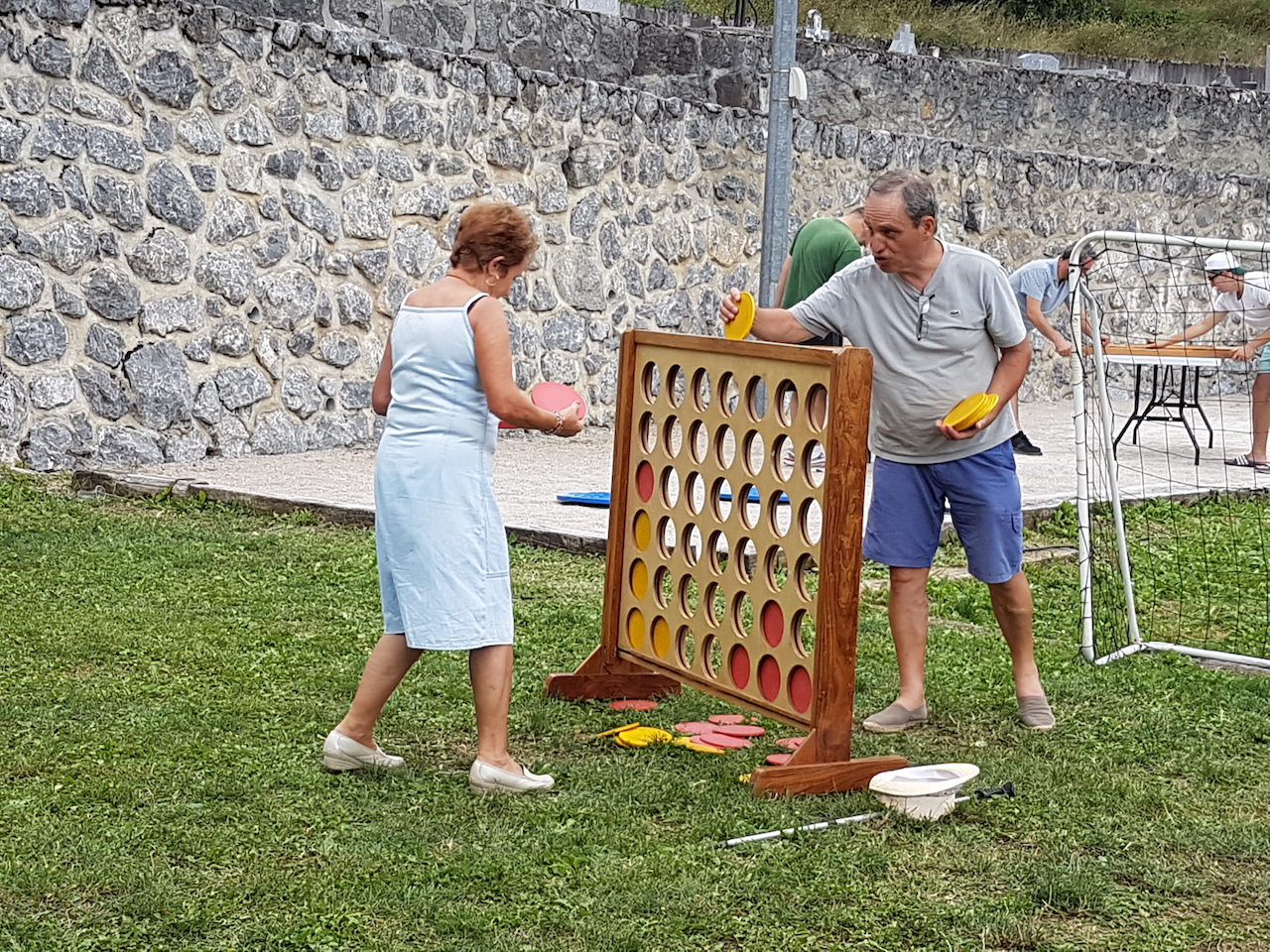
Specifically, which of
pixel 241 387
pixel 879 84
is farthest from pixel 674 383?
pixel 879 84

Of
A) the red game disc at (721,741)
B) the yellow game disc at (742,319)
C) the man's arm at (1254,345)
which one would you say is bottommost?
the red game disc at (721,741)

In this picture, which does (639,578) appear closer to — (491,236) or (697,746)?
(697,746)

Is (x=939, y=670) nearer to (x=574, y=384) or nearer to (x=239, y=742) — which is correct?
(x=239, y=742)

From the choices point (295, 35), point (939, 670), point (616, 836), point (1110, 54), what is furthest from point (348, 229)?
point (1110, 54)

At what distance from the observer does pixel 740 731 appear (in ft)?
16.5

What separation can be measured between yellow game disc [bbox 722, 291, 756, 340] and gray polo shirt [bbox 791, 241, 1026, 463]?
243mm

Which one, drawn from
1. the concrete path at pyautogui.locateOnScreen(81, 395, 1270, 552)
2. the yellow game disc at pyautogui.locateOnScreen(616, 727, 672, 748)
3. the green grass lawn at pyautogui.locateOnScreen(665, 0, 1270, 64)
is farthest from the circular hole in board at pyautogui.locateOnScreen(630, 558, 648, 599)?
the green grass lawn at pyautogui.locateOnScreen(665, 0, 1270, 64)

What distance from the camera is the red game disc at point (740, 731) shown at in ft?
16.4

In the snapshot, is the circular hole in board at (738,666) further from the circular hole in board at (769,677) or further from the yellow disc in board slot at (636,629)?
the yellow disc in board slot at (636,629)

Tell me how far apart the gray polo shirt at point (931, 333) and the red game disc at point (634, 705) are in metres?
1.16

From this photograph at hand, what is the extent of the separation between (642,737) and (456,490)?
1024 mm

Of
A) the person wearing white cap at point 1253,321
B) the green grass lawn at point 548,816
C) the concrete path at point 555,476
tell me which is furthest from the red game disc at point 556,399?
the person wearing white cap at point 1253,321

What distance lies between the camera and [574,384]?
1234 cm

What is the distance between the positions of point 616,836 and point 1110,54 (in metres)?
25.4
